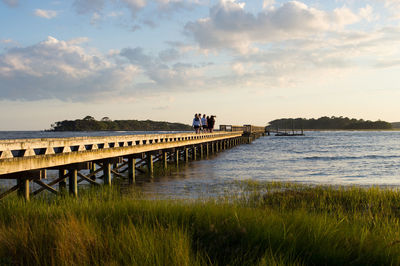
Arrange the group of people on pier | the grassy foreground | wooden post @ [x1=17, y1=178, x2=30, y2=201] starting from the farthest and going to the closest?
the group of people on pier, wooden post @ [x1=17, y1=178, x2=30, y2=201], the grassy foreground

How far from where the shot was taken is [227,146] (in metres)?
56.0

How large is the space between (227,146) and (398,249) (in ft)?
166

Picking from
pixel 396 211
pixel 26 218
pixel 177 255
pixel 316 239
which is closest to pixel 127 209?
pixel 26 218

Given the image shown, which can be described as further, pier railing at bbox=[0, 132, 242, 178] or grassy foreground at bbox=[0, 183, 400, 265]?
pier railing at bbox=[0, 132, 242, 178]

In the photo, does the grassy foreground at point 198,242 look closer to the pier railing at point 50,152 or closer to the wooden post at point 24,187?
the pier railing at point 50,152

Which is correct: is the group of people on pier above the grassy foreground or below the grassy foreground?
above

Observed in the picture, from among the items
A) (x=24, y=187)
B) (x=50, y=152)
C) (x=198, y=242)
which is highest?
(x=50, y=152)

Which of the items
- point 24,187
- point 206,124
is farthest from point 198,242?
point 206,124

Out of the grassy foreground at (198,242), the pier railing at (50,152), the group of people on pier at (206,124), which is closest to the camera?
the grassy foreground at (198,242)

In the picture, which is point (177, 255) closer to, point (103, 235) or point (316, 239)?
point (103, 235)


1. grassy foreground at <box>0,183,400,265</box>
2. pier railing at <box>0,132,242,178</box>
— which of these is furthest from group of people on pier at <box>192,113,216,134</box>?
grassy foreground at <box>0,183,400,265</box>

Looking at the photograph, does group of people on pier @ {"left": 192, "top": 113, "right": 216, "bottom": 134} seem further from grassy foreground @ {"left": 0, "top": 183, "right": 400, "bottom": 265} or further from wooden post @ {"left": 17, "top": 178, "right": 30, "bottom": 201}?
grassy foreground @ {"left": 0, "top": 183, "right": 400, "bottom": 265}

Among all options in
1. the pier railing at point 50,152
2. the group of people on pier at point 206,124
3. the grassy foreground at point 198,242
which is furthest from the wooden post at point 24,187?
the group of people on pier at point 206,124

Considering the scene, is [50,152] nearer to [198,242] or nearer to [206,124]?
[198,242]
